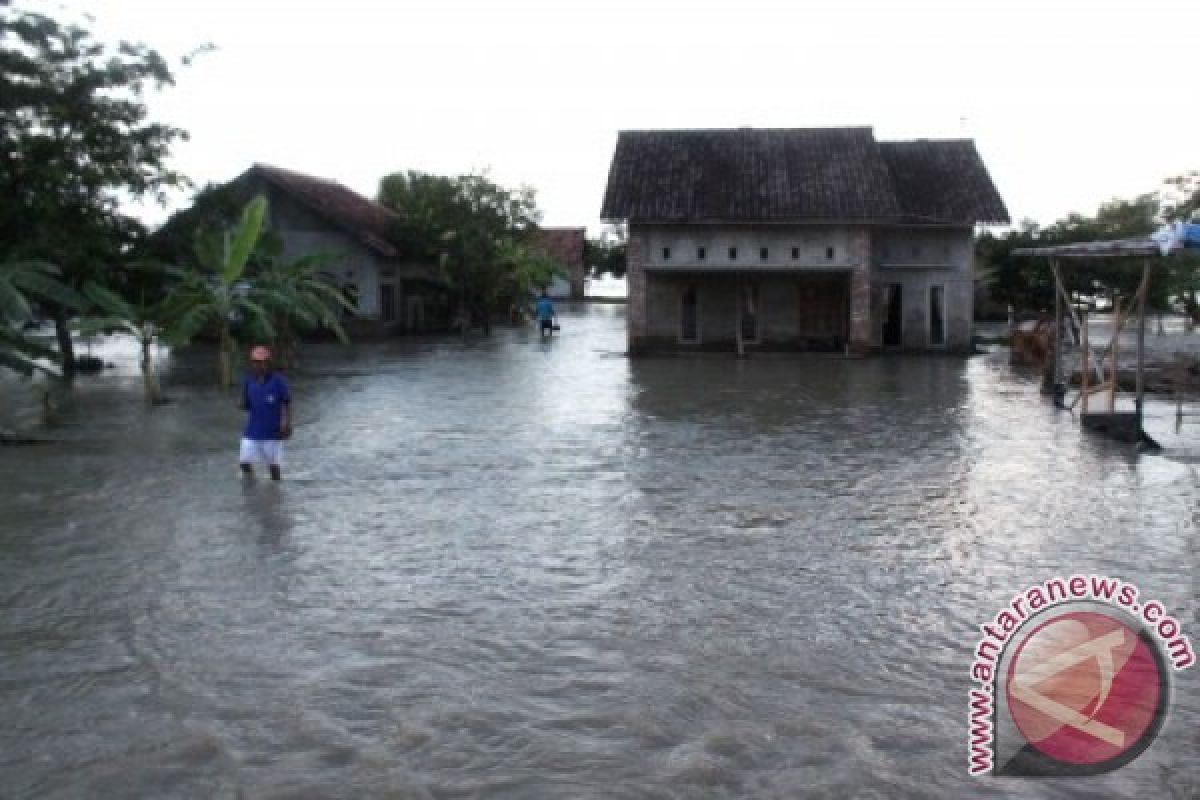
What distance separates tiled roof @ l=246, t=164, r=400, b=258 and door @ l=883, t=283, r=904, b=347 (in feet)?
54.5

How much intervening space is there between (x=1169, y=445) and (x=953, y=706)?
994cm

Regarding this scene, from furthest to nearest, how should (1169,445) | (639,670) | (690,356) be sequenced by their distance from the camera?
(690,356), (1169,445), (639,670)

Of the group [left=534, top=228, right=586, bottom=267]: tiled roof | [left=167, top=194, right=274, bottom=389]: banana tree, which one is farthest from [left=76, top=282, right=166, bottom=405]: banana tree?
[left=534, top=228, right=586, bottom=267]: tiled roof

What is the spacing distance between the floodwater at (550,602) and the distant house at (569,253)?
66423mm

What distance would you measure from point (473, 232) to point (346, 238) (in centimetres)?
577

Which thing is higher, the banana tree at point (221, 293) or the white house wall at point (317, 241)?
the white house wall at point (317, 241)

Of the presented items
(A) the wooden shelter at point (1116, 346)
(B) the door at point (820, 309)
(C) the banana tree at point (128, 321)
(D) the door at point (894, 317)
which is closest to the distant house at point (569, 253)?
(B) the door at point (820, 309)

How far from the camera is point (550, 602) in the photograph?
23.6 ft

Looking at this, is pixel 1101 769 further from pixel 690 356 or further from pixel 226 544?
pixel 690 356

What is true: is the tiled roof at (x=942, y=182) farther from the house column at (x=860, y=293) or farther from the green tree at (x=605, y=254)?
the green tree at (x=605, y=254)

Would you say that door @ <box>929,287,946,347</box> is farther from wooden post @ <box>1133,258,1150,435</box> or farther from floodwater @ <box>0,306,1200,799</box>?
wooden post @ <box>1133,258,1150,435</box>

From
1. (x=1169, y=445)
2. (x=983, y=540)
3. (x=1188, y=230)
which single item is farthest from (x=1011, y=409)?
(x=983, y=540)

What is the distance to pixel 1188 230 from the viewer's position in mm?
12016

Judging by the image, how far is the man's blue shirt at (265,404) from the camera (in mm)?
11078
